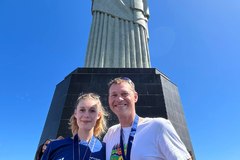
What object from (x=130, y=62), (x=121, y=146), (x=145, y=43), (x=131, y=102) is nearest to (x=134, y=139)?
(x=121, y=146)

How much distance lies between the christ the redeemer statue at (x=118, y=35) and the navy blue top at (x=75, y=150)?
7.44 metres

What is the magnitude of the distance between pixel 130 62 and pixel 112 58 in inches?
32.0

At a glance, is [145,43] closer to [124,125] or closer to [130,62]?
[130,62]

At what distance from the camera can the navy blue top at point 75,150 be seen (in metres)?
2.02

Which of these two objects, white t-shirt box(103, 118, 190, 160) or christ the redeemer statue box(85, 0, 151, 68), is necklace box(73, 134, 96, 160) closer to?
white t-shirt box(103, 118, 190, 160)

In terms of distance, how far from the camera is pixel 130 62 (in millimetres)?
9789

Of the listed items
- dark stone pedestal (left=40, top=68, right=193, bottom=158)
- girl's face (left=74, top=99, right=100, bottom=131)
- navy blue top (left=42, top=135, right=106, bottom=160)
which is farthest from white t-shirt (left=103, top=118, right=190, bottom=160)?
dark stone pedestal (left=40, top=68, right=193, bottom=158)

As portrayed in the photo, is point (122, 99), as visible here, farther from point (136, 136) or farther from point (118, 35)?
point (118, 35)

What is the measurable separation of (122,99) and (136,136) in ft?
1.25

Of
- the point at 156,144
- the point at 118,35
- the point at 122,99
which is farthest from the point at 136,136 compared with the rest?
the point at 118,35

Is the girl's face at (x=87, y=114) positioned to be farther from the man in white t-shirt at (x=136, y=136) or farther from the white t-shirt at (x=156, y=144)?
the white t-shirt at (x=156, y=144)

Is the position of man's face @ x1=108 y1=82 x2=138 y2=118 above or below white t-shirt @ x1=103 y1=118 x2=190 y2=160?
above

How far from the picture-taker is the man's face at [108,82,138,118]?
6.76 feet

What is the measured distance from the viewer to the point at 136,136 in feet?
6.07
